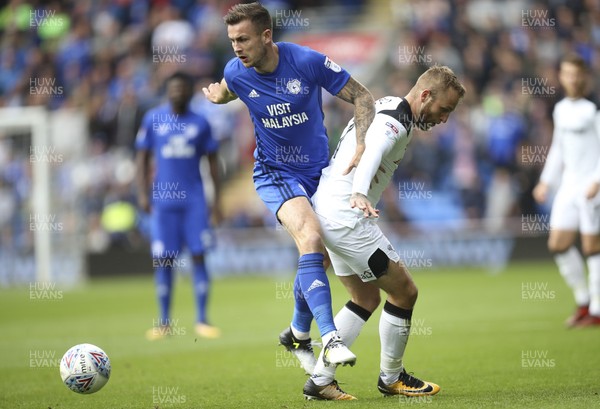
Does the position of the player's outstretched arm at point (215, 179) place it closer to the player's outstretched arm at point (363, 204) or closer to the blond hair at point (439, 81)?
the blond hair at point (439, 81)

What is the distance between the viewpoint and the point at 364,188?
6.34 meters

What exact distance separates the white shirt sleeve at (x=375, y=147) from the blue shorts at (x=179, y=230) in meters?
5.84

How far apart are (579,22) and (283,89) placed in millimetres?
16000

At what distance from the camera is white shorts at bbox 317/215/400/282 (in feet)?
21.5

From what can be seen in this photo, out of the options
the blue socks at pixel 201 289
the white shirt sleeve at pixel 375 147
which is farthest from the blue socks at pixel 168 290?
the white shirt sleeve at pixel 375 147

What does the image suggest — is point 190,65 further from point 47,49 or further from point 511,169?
point 511,169

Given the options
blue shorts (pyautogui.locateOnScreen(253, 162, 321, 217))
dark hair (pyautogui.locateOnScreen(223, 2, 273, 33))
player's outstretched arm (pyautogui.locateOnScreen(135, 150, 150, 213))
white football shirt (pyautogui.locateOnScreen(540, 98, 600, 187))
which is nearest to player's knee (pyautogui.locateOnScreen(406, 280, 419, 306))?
blue shorts (pyautogui.locateOnScreen(253, 162, 321, 217))

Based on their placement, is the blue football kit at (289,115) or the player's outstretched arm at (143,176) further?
the player's outstretched arm at (143,176)

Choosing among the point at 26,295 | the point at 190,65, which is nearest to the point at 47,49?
the point at 190,65

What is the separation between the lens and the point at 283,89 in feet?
23.4

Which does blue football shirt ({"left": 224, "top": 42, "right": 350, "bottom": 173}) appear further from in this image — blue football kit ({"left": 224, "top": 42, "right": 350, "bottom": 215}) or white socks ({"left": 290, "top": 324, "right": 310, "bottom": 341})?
white socks ({"left": 290, "top": 324, "right": 310, "bottom": 341})

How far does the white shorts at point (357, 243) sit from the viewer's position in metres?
6.54

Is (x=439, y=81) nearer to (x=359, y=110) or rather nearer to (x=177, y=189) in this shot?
(x=359, y=110)

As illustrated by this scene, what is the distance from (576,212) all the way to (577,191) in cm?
24
